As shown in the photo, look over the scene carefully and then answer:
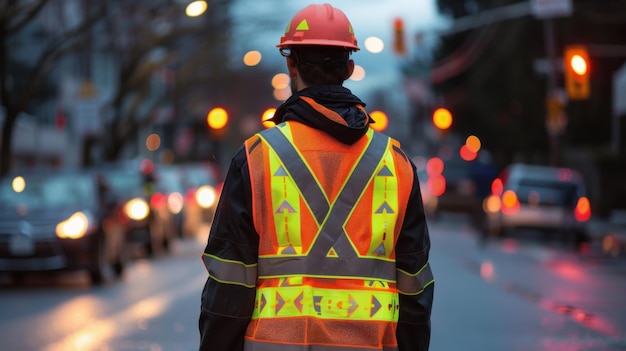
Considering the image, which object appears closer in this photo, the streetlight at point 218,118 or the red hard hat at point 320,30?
the red hard hat at point 320,30

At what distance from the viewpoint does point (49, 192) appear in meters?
17.2

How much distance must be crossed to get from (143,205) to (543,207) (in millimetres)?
7885

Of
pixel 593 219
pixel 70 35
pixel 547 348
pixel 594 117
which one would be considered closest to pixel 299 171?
pixel 547 348

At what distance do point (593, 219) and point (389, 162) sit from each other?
3511 centimetres

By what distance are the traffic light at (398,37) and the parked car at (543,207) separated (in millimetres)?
7720

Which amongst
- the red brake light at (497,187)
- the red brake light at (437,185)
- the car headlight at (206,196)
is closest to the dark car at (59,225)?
the red brake light at (497,187)

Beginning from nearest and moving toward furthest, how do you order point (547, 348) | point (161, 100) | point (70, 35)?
point (547, 348), point (70, 35), point (161, 100)

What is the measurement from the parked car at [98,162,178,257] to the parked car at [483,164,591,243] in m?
6.50

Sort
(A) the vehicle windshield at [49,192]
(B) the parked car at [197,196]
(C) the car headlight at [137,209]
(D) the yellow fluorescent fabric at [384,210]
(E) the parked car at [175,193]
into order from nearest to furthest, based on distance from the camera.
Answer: (D) the yellow fluorescent fabric at [384,210] → (A) the vehicle windshield at [49,192] → (C) the car headlight at [137,209] → (E) the parked car at [175,193] → (B) the parked car at [197,196]

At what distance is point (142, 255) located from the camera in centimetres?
2322

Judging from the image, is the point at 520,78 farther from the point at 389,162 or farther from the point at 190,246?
the point at 389,162

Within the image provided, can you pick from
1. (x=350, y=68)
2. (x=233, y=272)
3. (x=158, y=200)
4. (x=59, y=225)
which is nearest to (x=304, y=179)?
(x=233, y=272)

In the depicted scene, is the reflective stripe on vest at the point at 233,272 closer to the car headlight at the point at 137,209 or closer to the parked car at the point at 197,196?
the car headlight at the point at 137,209

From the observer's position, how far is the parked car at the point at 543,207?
24.7 meters
